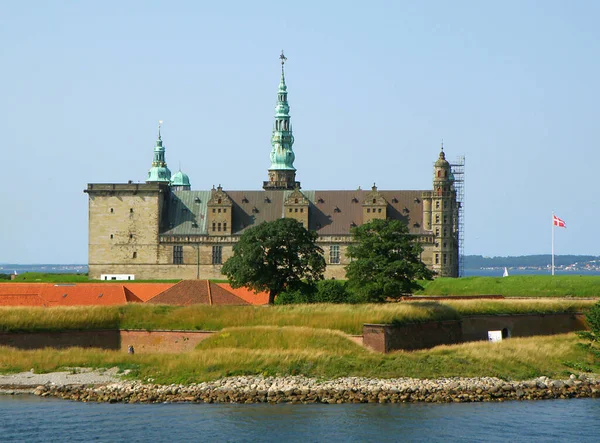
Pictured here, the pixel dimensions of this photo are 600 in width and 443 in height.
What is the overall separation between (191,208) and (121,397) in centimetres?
6795

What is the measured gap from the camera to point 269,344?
185 feet

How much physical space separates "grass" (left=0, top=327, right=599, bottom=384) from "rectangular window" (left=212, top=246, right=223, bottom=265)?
2119 inches

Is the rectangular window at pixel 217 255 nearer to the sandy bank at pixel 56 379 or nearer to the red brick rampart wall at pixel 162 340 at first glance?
the red brick rampart wall at pixel 162 340

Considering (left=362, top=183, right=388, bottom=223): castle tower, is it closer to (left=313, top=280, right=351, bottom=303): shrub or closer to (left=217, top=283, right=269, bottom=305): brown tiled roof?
(left=217, top=283, right=269, bottom=305): brown tiled roof

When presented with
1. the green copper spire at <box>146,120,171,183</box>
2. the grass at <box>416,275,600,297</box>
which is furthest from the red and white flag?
the green copper spire at <box>146,120,171,183</box>

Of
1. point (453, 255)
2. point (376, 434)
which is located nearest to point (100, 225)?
point (453, 255)

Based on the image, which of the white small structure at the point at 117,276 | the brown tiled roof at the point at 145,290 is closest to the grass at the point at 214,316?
the brown tiled roof at the point at 145,290

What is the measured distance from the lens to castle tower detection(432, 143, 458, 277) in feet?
361

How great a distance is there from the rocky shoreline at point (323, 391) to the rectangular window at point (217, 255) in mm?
61017

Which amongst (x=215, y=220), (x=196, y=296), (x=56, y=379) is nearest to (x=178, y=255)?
(x=215, y=220)

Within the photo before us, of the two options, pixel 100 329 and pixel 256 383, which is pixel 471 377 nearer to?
pixel 256 383

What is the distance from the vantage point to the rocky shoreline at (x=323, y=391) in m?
49.5

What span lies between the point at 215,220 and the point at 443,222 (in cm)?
2180

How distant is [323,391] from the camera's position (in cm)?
4988
